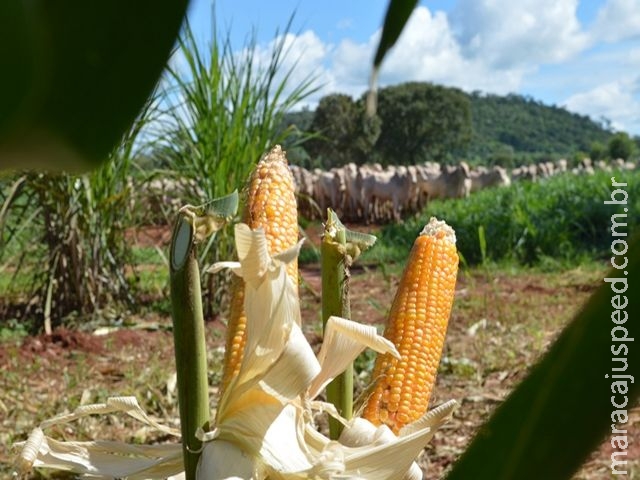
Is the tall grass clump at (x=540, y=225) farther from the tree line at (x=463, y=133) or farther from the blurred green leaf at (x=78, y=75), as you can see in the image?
the tree line at (x=463, y=133)

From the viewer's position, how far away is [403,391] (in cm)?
111

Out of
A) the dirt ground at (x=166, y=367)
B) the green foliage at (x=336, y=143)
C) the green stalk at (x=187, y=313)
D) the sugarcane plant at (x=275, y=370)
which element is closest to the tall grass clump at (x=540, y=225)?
the dirt ground at (x=166, y=367)

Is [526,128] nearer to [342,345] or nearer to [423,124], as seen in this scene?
[423,124]

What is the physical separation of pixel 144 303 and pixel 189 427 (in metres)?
5.19

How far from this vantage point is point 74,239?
15.7 ft

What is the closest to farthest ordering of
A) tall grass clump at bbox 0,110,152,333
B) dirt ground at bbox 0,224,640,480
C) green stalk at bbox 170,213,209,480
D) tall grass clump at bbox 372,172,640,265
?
green stalk at bbox 170,213,209,480
dirt ground at bbox 0,224,640,480
tall grass clump at bbox 0,110,152,333
tall grass clump at bbox 372,172,640,265

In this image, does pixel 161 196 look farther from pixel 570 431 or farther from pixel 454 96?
pixel 454 96

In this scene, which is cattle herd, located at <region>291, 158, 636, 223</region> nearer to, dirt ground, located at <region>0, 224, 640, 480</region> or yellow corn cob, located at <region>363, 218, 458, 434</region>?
dirt ground, located at <region>0, 224, 640, 480</region>

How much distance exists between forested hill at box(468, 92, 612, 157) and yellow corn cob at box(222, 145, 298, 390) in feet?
241

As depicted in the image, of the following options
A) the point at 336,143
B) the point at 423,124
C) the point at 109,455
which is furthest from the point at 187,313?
the point at 423,124

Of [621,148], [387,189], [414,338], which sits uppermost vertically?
[621,148]

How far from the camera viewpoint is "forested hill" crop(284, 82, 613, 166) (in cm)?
5800

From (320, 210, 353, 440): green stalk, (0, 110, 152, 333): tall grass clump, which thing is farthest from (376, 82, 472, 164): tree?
(320, 210, 353, 440): green stalk

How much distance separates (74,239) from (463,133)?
212 ft
